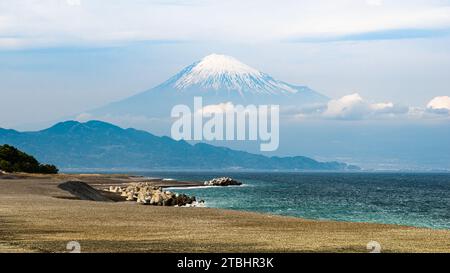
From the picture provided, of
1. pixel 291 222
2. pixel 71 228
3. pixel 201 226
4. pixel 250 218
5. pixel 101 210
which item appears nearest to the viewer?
pixel 71 228

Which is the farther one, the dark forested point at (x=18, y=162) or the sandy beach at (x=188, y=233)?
the dark forested point at (x=18, y=162)

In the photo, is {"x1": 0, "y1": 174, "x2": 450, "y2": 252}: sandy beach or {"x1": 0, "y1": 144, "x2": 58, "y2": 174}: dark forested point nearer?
{"x1": 0, "y1": 174, "x2": 450, "y2": 252}: sandy beach

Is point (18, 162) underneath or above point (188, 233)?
above

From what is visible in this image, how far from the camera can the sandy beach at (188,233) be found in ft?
78.0

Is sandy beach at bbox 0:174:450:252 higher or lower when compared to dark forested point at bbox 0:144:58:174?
lower

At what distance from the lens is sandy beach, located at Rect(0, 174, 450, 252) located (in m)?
23.8

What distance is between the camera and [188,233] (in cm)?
2875

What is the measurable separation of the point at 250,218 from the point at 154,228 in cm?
833

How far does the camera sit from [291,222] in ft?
118

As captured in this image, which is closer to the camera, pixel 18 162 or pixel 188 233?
pixel 188 233

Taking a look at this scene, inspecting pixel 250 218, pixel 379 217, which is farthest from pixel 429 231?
pixel 379 217
